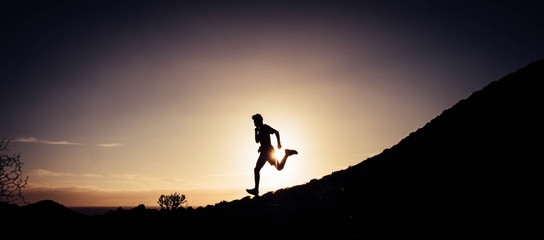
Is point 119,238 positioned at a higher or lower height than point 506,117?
lower

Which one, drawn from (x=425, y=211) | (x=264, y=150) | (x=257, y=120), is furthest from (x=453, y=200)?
(x=257, y=120)

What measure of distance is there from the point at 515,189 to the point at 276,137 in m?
6.69

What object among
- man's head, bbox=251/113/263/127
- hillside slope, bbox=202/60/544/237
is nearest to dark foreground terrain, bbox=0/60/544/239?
hillside slope, bbox=202/60/544/237

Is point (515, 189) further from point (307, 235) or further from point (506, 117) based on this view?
point (506, 117)

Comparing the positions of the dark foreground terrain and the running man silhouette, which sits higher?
the running man silhouette

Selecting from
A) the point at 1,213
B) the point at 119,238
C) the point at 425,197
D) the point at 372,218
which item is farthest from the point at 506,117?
the point at 1,213

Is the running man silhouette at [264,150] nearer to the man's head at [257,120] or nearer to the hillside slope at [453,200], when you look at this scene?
the man's head at [257,120]

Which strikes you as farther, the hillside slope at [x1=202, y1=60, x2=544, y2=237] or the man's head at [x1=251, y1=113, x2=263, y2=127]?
the man's head at [x1=251, y1=113, x2=263, y2=127]

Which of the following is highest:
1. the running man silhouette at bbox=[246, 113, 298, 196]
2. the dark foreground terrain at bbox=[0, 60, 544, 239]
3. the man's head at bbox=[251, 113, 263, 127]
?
the man's head at bbox=[251, 113, 263, 127]

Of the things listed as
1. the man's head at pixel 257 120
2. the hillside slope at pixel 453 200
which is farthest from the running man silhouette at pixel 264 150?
the hillside slope at pixel 453 200

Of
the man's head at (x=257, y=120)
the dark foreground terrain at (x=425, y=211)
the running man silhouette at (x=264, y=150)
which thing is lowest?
the dark foreground terrain at (x=425, y=211)

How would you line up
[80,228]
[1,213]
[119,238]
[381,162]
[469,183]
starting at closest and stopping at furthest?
1. [469,183]
2. [119,238]
3. [80,228]
4. [1,213]
5. [381,162]

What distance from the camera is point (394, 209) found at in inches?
199

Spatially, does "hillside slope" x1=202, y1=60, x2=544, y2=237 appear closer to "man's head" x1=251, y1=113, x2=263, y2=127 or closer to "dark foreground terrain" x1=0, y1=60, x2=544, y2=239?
"dark foreground terrain" x1=0, y1=60, x2=544, y2=239
